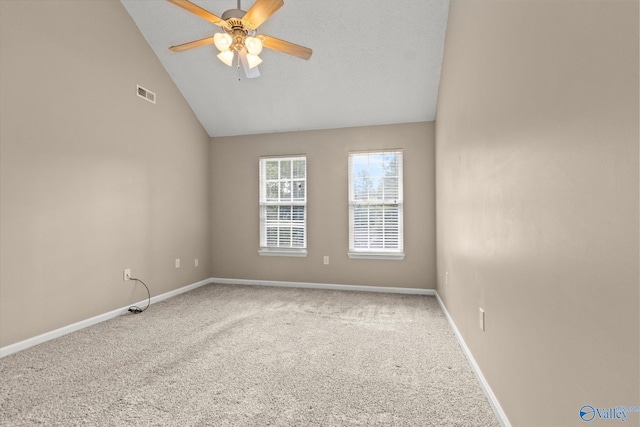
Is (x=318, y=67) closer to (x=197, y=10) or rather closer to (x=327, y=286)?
(x=197, y=10)

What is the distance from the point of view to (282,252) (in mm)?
4793

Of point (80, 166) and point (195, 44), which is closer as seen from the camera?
point (195, 44)

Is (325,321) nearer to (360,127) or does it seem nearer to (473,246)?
(473,246)

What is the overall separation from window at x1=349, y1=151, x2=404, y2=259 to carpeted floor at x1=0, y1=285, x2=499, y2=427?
1.21 m

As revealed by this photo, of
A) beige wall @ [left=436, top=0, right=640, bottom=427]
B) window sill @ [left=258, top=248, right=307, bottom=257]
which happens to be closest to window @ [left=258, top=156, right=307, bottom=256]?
window sill @ [left=258, top=248, right=307, bottom=257]

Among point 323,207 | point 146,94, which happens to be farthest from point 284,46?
point 323,207

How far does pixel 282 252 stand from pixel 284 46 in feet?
9.69

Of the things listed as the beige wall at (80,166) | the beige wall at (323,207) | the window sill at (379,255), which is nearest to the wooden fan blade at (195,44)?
the beige wall at (80,166)

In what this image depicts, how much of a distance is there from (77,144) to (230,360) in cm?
238

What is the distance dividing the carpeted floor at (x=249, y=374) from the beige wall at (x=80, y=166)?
43cm

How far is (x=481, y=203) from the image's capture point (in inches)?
76.8

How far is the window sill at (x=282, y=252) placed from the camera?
4.73m

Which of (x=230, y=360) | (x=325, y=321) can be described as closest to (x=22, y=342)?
(x=230, y=360)

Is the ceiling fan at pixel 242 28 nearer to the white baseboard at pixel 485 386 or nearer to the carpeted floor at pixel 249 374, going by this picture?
the carpeted floor at pixel 249 374
